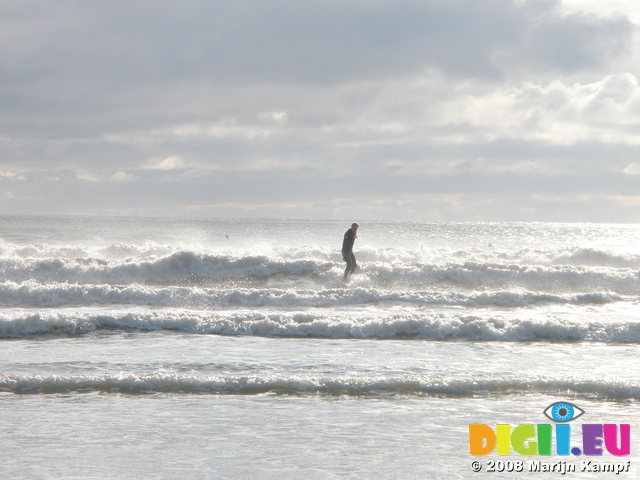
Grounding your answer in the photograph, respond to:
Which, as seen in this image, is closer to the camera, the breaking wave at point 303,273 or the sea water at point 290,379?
the sea water at point 290,379

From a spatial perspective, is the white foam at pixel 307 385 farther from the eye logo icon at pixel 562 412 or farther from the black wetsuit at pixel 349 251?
the black wetsuit at pixel 349 251

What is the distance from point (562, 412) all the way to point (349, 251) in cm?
1607

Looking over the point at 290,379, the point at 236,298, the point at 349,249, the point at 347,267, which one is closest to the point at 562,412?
the point at 290,379

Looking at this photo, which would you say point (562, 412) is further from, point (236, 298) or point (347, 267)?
point (347, 267)

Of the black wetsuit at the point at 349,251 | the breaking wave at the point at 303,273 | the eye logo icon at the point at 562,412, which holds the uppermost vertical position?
the black wetsuit at the point at 349,251

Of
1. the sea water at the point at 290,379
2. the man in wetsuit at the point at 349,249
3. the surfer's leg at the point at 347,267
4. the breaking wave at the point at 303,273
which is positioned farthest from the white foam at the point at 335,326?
the breaking wave at the point at 303,273

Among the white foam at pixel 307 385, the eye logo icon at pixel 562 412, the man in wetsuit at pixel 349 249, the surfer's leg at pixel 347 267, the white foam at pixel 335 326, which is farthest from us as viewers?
the surfer's leg at pixel 347 267

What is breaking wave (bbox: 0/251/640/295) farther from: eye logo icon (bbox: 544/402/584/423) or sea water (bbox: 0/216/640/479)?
eye logo icon (bbox: 544/402/584/423)

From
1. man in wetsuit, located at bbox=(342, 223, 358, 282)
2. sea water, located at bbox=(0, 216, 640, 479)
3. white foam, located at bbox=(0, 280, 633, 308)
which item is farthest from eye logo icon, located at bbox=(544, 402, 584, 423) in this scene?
man in wetsuit, located at bbox=(342, 223, 358, 282)

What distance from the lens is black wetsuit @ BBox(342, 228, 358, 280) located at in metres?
24.0

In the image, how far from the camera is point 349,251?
2441 centimetres

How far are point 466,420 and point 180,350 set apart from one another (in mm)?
6077

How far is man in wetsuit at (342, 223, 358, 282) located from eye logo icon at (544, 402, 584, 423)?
15119 mm

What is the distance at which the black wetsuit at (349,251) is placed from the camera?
24.0 meters
